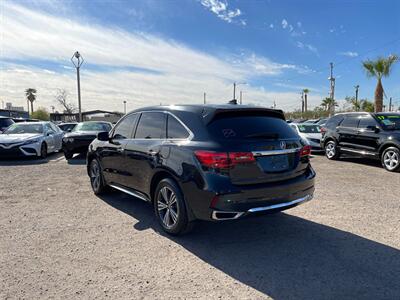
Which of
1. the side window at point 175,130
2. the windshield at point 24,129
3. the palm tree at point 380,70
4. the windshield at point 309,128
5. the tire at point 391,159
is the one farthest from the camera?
the palm tree at point 380,70

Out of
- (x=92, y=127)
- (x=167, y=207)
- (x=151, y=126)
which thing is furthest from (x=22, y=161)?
(x=167, y=207)

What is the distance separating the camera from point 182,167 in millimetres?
3781

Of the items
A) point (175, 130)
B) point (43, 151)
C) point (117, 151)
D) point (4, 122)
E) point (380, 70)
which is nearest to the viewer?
point (175, 130)

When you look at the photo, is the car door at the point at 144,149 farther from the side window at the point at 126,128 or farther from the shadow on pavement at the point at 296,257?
the shadow on pavement at the point at 296,257

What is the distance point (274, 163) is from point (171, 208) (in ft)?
4.84

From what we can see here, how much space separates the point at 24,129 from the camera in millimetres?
12273

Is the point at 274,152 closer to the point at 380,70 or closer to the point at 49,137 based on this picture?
the point at 49,137

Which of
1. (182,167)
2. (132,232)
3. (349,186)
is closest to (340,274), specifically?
(182,167)

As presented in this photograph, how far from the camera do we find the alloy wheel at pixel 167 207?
4.08 m

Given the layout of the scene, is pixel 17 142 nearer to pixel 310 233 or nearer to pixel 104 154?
pixel 104 154

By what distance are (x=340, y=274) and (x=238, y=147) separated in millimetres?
1662

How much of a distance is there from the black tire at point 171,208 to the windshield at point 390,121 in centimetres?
818

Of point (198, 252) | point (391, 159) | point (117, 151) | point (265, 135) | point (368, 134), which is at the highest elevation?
point (265, 135)

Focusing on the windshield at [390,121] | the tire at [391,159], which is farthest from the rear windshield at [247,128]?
the windshield at [390,121]
